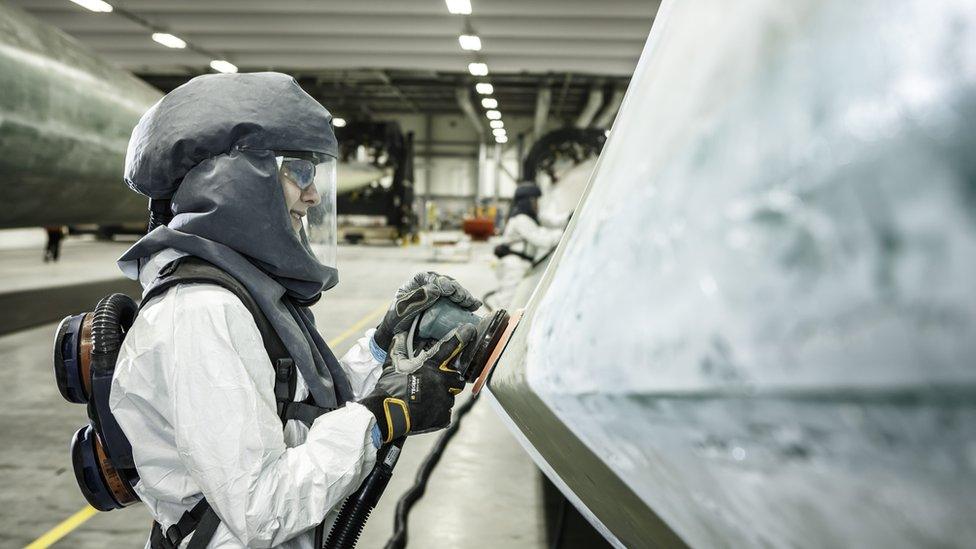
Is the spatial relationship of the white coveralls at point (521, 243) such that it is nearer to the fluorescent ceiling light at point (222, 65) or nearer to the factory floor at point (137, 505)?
the factory floor at point (137, 505)

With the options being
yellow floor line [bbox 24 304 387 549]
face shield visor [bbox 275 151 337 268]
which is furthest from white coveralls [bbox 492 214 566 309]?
face shield visor [bbox 275 151 337 268]

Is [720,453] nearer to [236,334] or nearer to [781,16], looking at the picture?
[781,16]

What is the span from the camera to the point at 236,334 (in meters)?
1.08

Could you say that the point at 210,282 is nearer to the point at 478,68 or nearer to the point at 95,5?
the point at 95,5

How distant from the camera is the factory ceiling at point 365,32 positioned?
418 inches

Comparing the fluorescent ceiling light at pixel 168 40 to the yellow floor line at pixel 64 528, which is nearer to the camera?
the yellow floor line at pixel 64 528

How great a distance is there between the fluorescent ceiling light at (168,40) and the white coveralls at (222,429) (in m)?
12.9

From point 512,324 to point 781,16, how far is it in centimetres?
69

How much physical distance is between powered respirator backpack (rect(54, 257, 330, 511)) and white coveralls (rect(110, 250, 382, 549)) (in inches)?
1.3

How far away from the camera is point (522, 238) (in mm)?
5902

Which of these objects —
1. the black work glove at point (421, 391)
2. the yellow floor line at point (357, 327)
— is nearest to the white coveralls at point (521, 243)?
the yellow floor line at point (357, 327)

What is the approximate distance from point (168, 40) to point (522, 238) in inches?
387

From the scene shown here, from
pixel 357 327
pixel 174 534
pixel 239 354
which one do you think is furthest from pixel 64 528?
pixel 357 327

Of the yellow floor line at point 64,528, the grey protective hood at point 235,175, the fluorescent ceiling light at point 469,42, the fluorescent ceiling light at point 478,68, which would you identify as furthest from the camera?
the fluorescent ceiling light at point 478,68
